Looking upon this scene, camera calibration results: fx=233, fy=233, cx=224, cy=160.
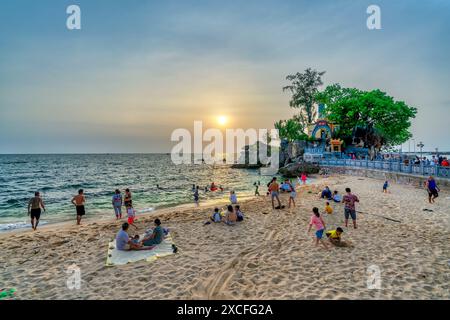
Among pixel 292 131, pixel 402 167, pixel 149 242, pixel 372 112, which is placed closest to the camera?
pixel 149 242

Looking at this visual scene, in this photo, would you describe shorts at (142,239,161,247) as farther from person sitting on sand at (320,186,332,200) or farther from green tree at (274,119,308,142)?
green tree at (274,119,308,142)

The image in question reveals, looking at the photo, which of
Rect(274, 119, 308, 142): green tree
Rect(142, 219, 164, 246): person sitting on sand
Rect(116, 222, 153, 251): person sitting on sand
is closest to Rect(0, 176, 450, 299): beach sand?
Rect(116, 222, 153, 251): person sitting on sand

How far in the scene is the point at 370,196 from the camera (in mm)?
17031

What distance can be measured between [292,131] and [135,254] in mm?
51434

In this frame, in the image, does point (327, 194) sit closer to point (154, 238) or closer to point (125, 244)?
point (154, 238)

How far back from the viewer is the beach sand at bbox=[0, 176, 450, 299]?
5.89 m

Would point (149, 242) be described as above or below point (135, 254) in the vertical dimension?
above

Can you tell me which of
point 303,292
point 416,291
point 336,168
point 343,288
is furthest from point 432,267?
point 336,168

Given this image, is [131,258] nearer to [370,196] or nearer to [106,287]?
[106,287]

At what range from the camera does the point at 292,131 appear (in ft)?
180

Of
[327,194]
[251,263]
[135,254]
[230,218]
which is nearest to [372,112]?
[327,194]
